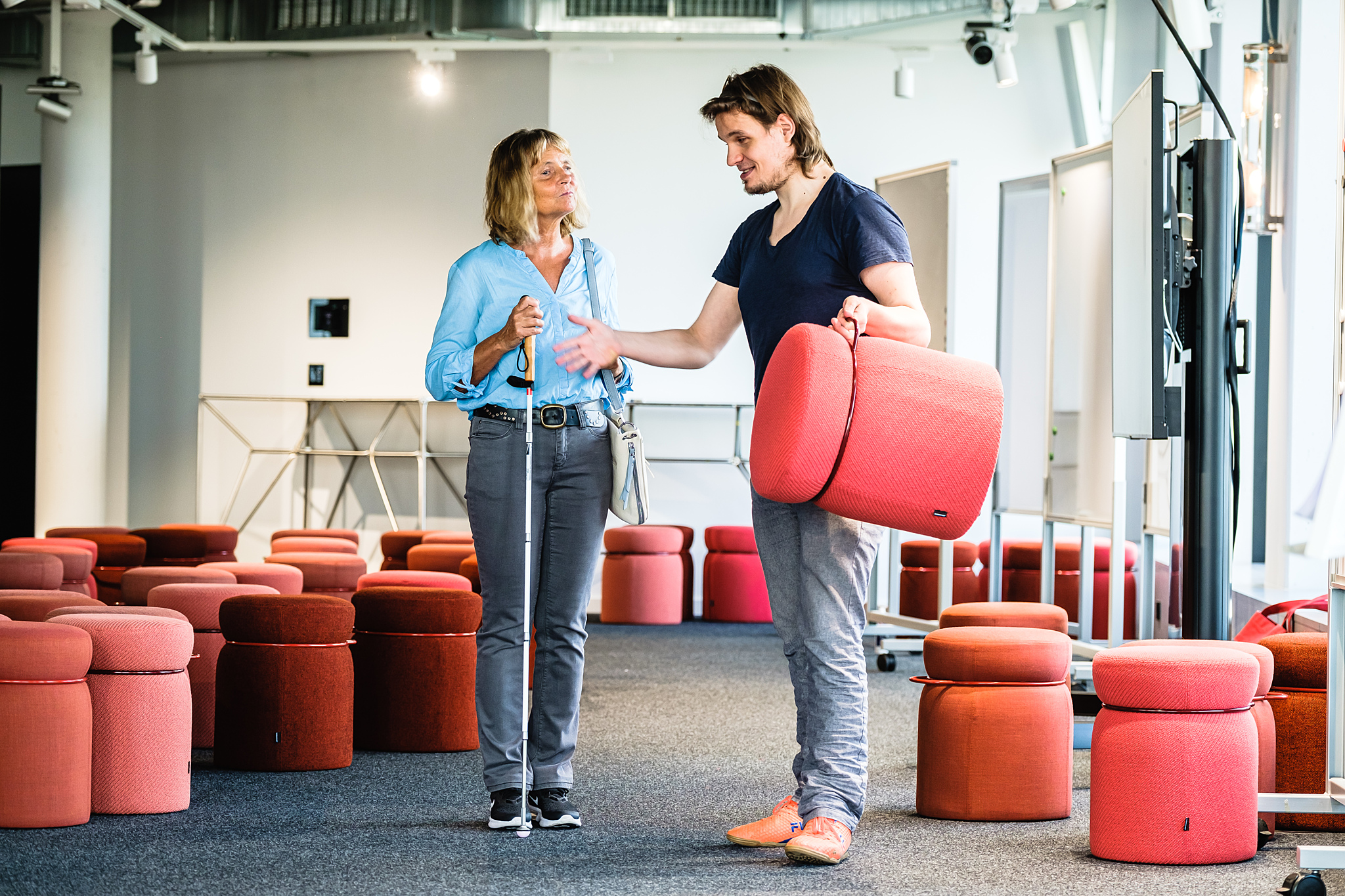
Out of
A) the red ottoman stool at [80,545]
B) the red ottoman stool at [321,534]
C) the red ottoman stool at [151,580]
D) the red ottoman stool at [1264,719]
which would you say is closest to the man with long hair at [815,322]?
the red ottoman stool at [1264,719]

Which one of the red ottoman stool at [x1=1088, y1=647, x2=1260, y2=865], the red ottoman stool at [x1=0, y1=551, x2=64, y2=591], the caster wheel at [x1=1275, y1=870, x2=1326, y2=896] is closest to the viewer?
the caster wheel at [x1=1275, y1=870, x2=1326, y2=896]

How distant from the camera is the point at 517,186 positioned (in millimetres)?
3148

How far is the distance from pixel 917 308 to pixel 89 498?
8208 mm

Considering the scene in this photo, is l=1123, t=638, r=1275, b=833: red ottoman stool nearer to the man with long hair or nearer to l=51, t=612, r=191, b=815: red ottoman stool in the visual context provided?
the man with long hair

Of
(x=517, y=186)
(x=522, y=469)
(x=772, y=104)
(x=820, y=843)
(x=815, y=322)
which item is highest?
(x=772, y=104)

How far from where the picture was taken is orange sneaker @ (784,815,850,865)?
2.74 meters

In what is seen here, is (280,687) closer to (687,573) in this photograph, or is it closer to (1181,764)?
(1181,764)

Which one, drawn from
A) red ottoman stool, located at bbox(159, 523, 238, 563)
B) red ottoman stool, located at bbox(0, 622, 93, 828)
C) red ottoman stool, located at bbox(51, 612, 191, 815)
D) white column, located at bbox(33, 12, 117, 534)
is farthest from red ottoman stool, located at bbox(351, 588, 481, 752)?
white column, located at bbox(33, 12, 117, 534)

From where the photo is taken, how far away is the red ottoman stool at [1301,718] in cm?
325

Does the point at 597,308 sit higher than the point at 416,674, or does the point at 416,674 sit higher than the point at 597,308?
the point at 597,308

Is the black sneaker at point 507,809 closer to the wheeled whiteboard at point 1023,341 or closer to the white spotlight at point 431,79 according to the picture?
the wheeled whiteboard at point 1023,341

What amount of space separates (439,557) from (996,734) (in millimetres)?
3426

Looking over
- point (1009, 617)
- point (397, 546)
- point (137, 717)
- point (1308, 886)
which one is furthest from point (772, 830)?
point (397, 546)

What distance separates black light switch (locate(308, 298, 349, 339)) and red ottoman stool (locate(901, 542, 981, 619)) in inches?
195
